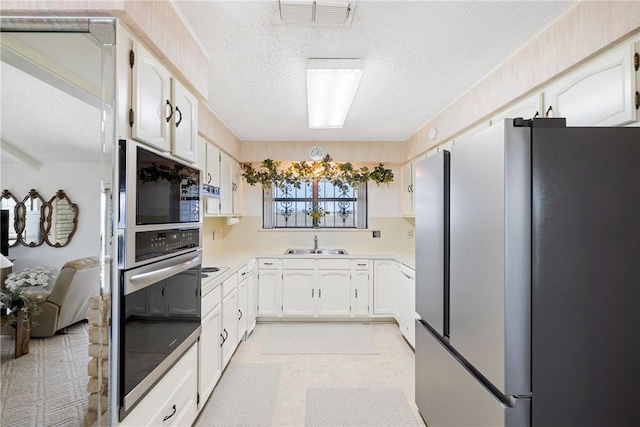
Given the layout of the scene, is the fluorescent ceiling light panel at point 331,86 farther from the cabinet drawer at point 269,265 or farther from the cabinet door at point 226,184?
the cabinet drawer at point 269,265

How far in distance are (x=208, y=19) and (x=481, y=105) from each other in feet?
6.29

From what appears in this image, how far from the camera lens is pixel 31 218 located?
1.04m

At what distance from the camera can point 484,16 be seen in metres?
1.55

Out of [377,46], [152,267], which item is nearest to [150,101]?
[152,267]

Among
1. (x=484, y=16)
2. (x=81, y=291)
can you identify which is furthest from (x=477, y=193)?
(x=81, y=291)

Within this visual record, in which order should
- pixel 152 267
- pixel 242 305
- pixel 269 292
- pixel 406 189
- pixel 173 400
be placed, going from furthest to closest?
pixel 406 189 → pixel 269 292 → pixel 242 305 → pixel 173 400 → pixel 152 267

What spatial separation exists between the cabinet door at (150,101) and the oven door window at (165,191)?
99mm

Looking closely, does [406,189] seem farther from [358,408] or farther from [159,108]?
[159,108]

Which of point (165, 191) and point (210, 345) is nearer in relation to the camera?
point (165, 191)

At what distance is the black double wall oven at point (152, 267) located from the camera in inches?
43.5

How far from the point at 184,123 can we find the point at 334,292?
2.69 meters

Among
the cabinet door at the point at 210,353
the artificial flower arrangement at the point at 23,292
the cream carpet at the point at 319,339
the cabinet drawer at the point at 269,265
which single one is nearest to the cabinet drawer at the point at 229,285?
the cabinet door at the point at 210,353

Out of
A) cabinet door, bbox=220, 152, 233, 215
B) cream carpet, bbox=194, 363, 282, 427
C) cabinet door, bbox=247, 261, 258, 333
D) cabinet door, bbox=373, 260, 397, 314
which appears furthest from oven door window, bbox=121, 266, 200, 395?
cabinet door, bbox=373, 260, 397, 314

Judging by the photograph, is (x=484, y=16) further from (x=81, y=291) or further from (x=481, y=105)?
(x=81, y=291)
